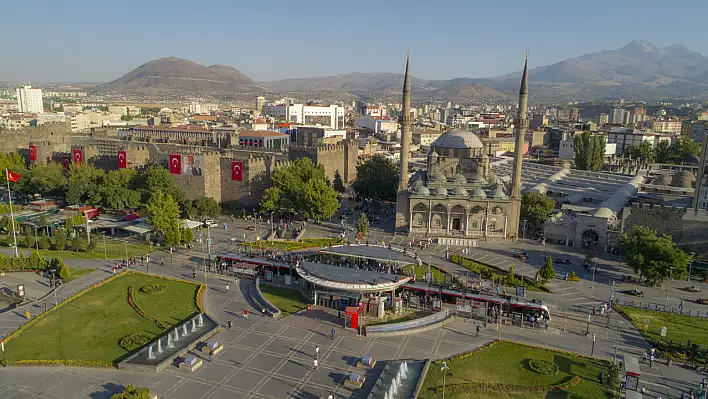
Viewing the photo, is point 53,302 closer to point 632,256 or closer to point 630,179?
point 632,256

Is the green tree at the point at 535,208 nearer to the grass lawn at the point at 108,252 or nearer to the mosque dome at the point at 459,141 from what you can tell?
the mosque dome at the point at 459,141

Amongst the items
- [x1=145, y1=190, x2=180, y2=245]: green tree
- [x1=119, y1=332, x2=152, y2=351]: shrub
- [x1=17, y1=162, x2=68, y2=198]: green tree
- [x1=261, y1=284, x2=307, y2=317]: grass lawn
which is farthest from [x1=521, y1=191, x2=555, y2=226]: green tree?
[x1=17, y1=162, x2=68, y2=198]: green tree

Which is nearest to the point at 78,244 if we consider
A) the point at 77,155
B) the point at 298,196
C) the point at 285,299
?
the point at 298,196

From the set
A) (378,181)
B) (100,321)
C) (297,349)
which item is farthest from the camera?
(378,181)

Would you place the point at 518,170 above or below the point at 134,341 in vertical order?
above

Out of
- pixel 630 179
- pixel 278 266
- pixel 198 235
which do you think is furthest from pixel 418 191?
pixel 630 179

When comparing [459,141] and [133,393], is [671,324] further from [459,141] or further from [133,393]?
[459,141]
